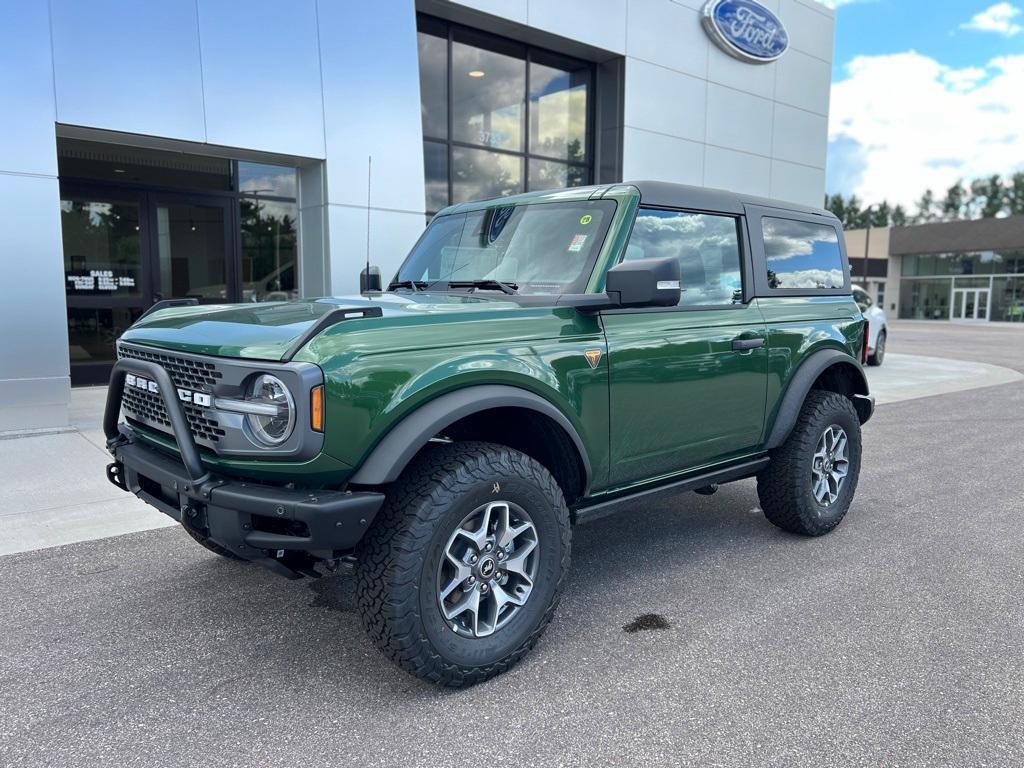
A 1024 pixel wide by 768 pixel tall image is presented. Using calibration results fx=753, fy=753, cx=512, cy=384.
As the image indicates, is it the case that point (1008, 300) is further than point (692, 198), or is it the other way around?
point (1008, 300)

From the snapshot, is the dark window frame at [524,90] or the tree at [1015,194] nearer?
the dark window frame at [524,90]

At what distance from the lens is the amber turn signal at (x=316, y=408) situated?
2461 millimetres

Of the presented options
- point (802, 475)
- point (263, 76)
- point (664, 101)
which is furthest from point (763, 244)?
point (664, 101)

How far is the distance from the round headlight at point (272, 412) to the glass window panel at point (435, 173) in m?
10.2

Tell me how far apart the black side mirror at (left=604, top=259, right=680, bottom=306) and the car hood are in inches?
17.3

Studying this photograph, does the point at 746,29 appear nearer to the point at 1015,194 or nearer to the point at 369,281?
Answer: the point at 369,281

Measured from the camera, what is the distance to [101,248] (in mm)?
10141

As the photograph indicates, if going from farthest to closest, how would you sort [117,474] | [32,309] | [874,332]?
1. [874,332]
2. [32,309]
3. [117,474]

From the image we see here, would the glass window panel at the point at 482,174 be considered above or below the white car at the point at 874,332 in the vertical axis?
above

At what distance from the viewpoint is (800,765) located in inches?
94.0

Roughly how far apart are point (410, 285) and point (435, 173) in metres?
8.90

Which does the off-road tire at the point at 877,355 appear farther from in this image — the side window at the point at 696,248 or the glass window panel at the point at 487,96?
the side window at the point at 696,248

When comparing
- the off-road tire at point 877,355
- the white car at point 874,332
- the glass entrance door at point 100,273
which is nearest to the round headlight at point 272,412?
the glass entrance door at point 100,273

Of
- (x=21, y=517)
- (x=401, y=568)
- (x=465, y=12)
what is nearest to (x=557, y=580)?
(x=401, y=568)
